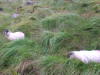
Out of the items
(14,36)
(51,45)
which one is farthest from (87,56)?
(14,36)

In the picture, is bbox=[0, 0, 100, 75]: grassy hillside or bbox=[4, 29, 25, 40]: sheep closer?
bbox=[0, 0, 100, 75]: grassy hillside

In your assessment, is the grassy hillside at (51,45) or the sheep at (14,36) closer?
the grassy hillside at (51,45)

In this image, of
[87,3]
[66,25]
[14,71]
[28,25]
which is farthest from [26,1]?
[14,71]

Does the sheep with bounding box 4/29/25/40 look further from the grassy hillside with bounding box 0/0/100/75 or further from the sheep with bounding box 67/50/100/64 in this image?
the sheep with bounding box 67/50/100/64

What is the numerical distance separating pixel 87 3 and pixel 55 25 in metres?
2.04

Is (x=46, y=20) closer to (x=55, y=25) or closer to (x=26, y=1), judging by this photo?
(x=55, y=25)

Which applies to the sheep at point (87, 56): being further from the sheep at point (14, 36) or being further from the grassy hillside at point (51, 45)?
the sheep at point (14, 36)

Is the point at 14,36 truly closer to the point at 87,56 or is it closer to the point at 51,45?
the point at 51,45

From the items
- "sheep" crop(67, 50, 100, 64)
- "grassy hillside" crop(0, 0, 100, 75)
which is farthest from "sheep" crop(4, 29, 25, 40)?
"sheep" crop(67, 50, 100, 64)

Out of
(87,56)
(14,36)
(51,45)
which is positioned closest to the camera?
(87,56)

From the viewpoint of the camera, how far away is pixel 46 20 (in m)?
4.73

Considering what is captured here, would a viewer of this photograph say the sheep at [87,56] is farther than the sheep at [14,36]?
No

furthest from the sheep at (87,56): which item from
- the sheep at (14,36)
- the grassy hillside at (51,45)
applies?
the sheep at (14,36)

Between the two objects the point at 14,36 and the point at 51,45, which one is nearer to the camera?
the point at 51,45
